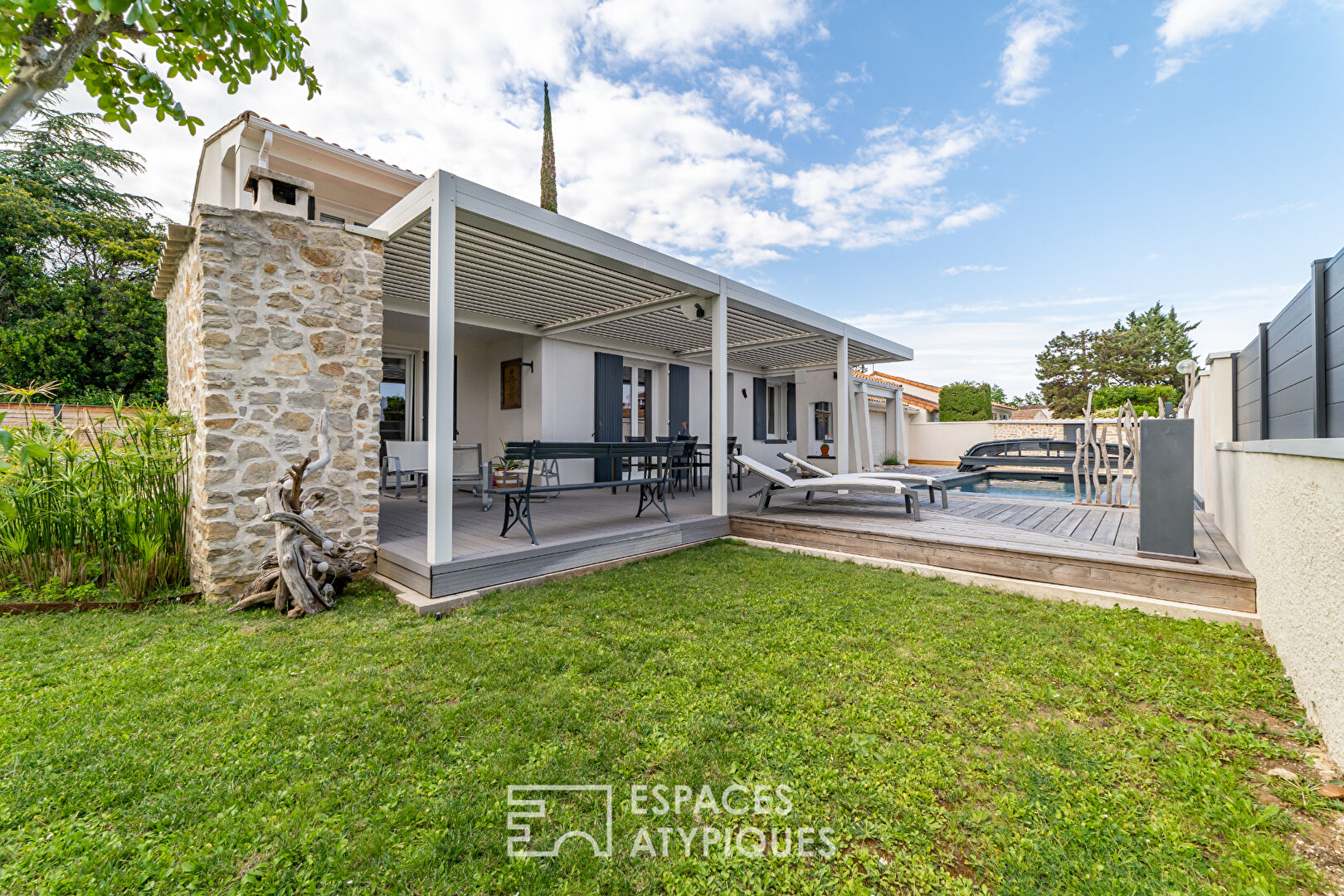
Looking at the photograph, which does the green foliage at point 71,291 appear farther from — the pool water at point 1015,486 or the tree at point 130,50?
the pool water at point 1015,486

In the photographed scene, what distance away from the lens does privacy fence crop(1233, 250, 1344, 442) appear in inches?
83.7

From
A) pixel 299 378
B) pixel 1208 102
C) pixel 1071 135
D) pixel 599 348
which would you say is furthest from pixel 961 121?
A: pixel 299 378

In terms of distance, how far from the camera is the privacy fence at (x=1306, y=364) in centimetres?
212

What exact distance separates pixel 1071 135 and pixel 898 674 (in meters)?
13.1

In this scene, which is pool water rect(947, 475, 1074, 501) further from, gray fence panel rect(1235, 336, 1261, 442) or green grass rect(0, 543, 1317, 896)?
green grass rect(0, 543, 1317, 896)

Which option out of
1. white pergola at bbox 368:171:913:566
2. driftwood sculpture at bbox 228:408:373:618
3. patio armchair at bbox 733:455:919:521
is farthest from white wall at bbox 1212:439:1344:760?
driftwood sculpture at bbox 228:408:373:618

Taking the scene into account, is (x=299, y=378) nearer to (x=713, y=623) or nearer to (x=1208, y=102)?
(x=713, y=623)

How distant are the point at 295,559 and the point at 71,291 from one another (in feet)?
37.6

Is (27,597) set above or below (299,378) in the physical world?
below

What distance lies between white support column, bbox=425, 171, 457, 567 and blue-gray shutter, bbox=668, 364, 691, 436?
6.69 metres

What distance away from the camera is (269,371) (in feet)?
12.7

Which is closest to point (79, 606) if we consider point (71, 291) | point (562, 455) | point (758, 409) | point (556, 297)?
point (562, 455)

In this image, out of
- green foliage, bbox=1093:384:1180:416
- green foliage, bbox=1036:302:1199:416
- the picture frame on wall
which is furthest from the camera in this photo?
green foliage, bbox=1036:302:1199:416

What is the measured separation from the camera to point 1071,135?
1048 centimetres
